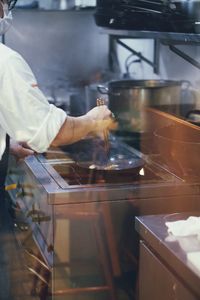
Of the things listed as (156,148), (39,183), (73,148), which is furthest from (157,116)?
(39,183)

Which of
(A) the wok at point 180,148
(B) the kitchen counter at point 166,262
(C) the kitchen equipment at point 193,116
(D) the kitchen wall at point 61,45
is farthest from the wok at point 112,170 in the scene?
(D) the kitchen wall at point 61,45

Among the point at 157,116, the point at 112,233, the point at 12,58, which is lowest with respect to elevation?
the point at 112,233

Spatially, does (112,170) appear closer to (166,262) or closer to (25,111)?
(25,111)

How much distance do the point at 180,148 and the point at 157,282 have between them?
58 centimetres

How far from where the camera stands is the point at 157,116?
2.10m

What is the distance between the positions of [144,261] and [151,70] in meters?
1.75

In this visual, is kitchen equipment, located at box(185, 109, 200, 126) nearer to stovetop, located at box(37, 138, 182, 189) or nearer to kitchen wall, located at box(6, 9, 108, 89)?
stovetop, located at box(37, 138, 182, 189)

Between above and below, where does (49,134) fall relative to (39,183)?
above

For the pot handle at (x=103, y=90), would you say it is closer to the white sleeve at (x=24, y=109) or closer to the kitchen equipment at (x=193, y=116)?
the kitchen equipment at (x=193, y=116)

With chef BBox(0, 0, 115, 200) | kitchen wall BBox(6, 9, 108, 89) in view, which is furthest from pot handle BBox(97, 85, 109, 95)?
kitchen wall BBox(6, 9, 108, 89)

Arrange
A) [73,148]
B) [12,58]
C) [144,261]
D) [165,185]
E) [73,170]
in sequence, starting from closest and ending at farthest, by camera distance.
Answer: [144,261], [12,58], [165,185], [73,170], [73,148]

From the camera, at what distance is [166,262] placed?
52.1 inches

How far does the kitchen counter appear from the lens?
47.7 inches

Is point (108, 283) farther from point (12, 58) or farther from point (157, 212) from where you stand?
point (12, 58)
